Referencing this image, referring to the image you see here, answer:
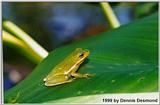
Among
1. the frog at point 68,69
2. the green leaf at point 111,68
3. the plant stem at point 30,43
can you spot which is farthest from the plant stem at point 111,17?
the plant stem at point 30,43

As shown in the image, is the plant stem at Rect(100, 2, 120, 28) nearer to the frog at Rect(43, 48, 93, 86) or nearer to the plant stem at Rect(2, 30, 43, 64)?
the frog at Rect(43, 48, 93, 86)

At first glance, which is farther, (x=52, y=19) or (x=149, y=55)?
(x=52, y=19)

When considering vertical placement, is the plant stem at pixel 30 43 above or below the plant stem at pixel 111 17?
below

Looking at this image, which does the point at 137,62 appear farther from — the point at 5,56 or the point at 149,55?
the point at 5,56

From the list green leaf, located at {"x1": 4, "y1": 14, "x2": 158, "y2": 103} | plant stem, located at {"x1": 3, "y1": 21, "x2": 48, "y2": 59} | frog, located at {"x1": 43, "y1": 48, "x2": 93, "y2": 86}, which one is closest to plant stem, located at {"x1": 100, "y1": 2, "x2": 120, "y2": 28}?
green leaf, located at {"x1": 4, "y1": 14, "x2": 158, "y2": 103}

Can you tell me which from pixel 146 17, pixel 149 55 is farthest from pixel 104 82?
pixel 146 17

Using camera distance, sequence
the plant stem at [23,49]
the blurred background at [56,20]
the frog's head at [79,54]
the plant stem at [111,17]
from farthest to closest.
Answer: the blurred background at [56,20] < the frog's head at [79,54] < the plant stem at [111,17] < the plant stem at [23,49]

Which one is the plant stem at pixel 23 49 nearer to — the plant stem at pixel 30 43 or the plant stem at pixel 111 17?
the plant stem at pixel 30 43
